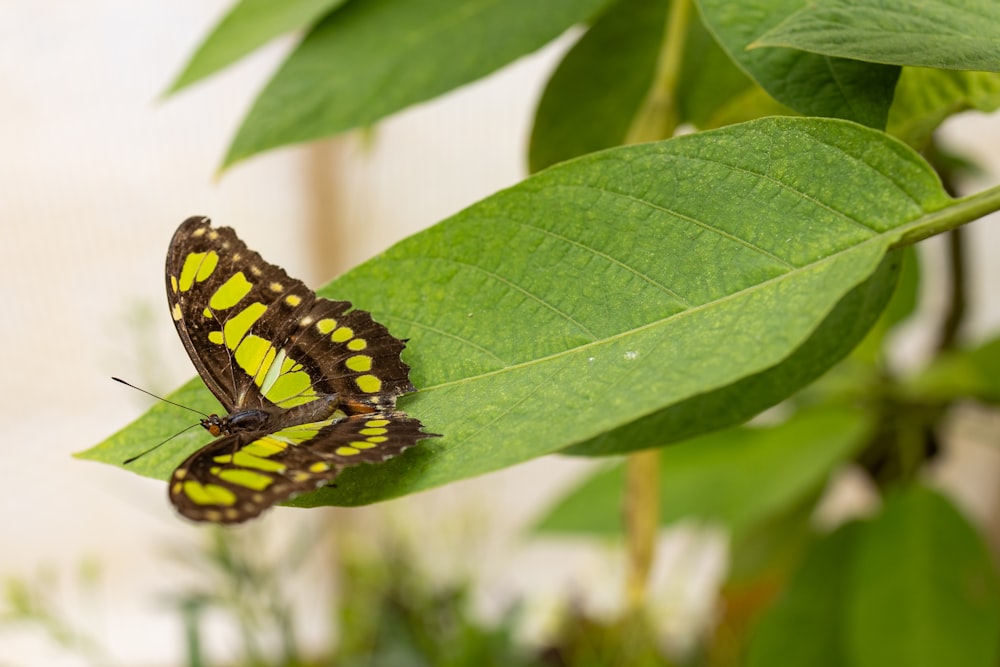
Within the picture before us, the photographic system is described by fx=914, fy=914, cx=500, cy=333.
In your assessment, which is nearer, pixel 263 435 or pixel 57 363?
pixel 263 435

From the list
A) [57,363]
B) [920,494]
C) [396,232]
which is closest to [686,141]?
[920,494]

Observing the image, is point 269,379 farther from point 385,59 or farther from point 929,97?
point 929,97

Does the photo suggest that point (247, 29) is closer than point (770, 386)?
No

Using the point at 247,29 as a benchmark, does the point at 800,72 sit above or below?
below

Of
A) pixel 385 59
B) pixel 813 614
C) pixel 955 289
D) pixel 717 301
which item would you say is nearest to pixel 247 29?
pixel 385 59

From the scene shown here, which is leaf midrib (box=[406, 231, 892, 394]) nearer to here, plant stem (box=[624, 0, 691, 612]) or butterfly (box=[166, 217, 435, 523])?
butterfly (box=[166, 217, 435, 523])

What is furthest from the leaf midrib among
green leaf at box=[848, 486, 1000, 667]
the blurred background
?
the blurred background

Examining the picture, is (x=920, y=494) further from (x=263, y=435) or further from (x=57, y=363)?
(x=57, y=363)

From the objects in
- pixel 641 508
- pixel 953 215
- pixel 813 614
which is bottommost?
pixel 813 614
